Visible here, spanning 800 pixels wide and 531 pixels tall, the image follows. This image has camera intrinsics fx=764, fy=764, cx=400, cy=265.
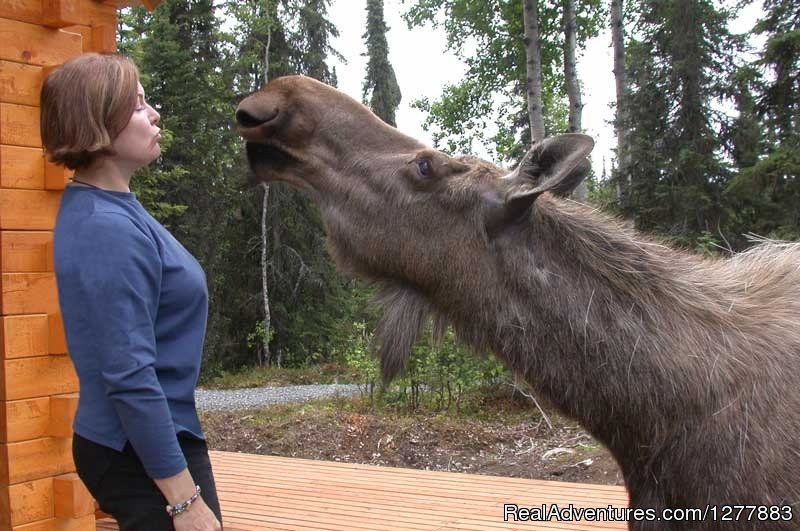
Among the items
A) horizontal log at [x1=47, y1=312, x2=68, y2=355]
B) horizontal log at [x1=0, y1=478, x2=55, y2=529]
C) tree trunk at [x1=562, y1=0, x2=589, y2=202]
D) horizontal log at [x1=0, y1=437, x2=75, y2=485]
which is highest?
tree trunk at [x1=562, y1=0, x2=589, y2=202]

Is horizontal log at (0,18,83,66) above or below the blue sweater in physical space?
above

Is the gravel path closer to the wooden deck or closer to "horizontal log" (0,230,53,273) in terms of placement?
the wooden deck

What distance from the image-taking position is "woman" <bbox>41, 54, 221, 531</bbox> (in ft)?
4.78

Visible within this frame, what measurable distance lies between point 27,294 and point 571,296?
208cm

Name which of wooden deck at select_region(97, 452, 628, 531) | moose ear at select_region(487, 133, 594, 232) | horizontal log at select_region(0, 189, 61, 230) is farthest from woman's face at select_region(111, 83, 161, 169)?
wooden deck at select_region(97, 452, 628, 531)

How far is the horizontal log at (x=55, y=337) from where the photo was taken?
2.97 meters

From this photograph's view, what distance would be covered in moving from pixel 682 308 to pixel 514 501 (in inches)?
83.4

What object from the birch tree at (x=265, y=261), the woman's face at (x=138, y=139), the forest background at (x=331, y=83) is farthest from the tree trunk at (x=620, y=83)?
the woman's face at (x=138, y=139)

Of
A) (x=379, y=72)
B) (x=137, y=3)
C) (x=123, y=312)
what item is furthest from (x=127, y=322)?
(x=379, y=72)

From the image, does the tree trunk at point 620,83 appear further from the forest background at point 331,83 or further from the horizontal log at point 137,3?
the horizontal log at point 137,3

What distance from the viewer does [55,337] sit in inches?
117

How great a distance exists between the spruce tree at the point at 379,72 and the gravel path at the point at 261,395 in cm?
994

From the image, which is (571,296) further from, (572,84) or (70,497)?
(572,84)

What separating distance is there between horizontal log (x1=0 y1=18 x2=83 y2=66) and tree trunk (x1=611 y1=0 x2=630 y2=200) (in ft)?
35.2
